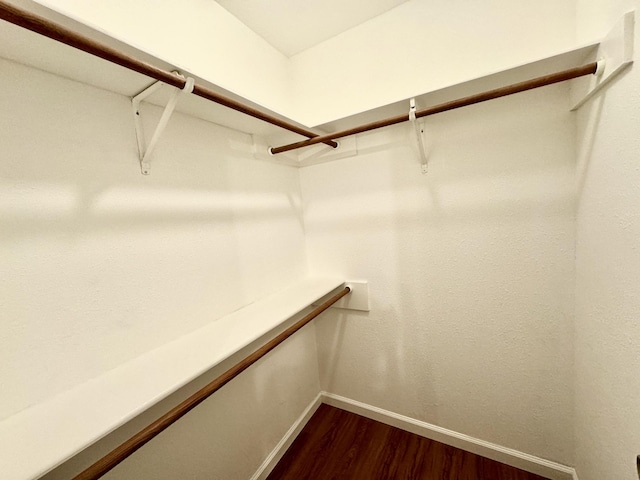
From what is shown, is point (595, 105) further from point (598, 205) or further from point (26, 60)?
point (26, 60)

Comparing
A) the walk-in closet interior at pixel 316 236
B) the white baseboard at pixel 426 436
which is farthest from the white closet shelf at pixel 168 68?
the white baseboard at pixel 426 436

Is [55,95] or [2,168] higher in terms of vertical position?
[55,95]

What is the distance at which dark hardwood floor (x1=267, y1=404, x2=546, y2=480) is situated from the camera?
3.95ft

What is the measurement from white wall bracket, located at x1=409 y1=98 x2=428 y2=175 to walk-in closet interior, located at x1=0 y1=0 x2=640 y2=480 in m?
0.02

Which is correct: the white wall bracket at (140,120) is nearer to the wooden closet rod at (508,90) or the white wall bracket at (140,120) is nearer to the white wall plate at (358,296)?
the wooden closet rod at (508,90)

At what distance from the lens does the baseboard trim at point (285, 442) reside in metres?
1.23

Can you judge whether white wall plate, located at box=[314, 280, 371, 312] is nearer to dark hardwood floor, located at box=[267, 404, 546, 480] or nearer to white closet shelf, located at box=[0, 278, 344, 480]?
white closet shelf, located at box=[0, 278, 344, 480]

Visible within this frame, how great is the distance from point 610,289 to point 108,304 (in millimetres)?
1556

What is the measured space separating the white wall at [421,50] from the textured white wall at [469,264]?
0.62 ft

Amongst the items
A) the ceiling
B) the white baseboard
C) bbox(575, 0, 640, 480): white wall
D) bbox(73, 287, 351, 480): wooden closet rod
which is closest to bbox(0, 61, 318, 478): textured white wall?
the white baseboard

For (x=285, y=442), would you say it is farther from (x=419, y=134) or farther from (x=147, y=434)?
(x=419, y=134)

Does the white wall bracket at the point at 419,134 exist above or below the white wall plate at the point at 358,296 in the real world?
above

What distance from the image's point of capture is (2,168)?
Answer: 593mm

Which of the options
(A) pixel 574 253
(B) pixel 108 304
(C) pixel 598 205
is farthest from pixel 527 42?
(B) pixel 108 304
